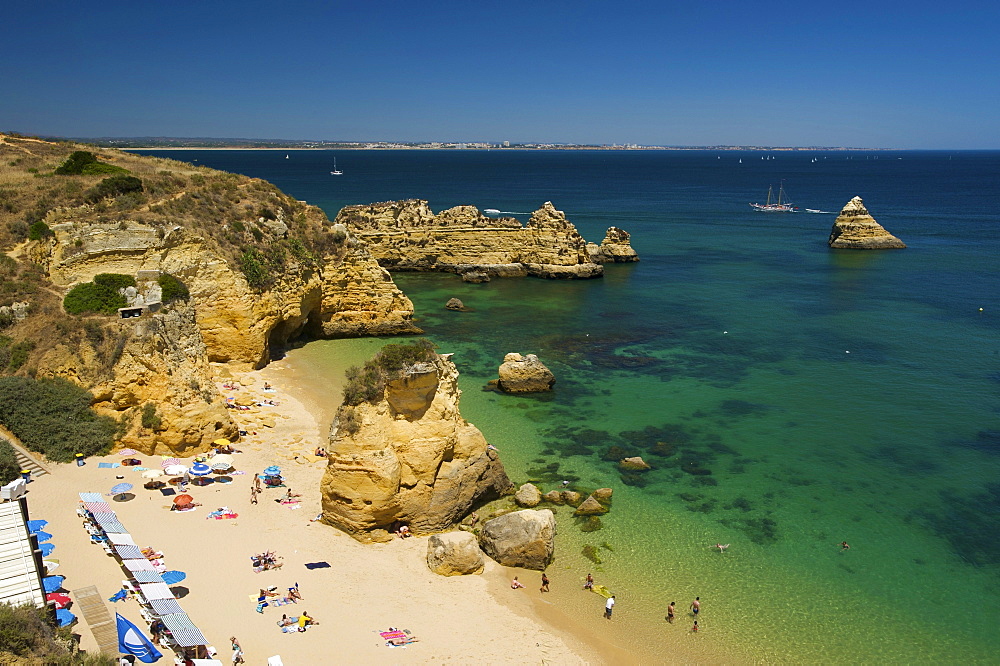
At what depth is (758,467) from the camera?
24.6 meters

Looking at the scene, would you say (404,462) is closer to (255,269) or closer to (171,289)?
(171,289)

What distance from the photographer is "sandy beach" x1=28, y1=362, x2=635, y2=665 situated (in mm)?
15234

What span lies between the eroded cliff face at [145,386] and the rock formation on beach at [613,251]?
47163 millimetres

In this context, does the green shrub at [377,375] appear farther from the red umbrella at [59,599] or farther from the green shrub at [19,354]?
the green shrub at [19,354]

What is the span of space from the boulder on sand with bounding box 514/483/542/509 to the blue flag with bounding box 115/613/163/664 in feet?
35.1

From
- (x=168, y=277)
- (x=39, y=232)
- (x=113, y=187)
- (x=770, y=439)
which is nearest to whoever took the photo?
(x=770, y=439)

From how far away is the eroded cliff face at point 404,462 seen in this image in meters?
19.1

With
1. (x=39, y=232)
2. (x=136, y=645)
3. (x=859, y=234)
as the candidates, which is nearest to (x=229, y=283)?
(x=39, y=232)

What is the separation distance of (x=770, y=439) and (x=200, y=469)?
2077 centimetres

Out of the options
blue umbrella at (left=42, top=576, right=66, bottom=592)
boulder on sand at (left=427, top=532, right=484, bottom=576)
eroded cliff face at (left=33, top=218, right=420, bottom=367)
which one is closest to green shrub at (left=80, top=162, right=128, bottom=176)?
eroded cliff face at (left=33, top=218, right=420, bottom=367)

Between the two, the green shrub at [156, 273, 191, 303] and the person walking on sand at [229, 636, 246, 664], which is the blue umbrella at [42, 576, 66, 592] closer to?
the person walking on sand at [229, 636, 246, 664]

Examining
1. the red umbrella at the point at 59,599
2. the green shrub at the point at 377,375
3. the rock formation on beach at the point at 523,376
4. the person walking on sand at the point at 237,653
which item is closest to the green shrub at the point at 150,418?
the green shrub at the point at 377,375

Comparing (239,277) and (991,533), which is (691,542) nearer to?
(991,533)

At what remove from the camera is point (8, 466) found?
1977cm
